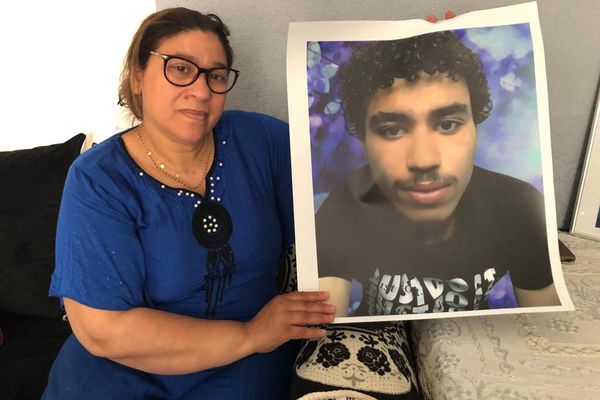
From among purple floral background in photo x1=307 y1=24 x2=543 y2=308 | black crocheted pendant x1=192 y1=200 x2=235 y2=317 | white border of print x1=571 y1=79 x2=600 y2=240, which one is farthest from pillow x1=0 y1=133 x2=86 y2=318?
white border of print x1=571 y1=79 x2=600 y2=240

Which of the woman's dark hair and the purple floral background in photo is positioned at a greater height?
the woman's dark hair

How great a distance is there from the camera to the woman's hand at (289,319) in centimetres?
81

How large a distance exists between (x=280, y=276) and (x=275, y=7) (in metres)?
0.68

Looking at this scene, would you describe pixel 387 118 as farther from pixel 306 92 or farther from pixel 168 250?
pixel 168 250

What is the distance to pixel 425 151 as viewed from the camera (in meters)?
0.80

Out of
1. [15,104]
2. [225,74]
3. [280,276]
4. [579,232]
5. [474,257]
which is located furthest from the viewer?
[15,104]

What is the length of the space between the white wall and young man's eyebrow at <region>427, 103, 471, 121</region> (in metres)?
0.88

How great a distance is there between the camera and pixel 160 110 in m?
0.89

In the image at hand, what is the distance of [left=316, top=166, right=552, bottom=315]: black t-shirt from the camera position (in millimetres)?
797

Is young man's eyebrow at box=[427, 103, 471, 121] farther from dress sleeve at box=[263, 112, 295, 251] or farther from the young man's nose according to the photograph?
dress sleeve at box=[263, 112, 295, 251]

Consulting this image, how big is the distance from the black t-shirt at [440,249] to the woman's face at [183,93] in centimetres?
29

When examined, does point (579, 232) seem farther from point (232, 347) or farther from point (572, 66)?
point (232, 347)

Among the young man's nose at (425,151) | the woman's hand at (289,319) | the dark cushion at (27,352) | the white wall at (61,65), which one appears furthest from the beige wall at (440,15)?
the dark cushion at (27,352)

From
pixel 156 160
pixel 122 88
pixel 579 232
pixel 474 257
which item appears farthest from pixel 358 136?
pixel 579 232
